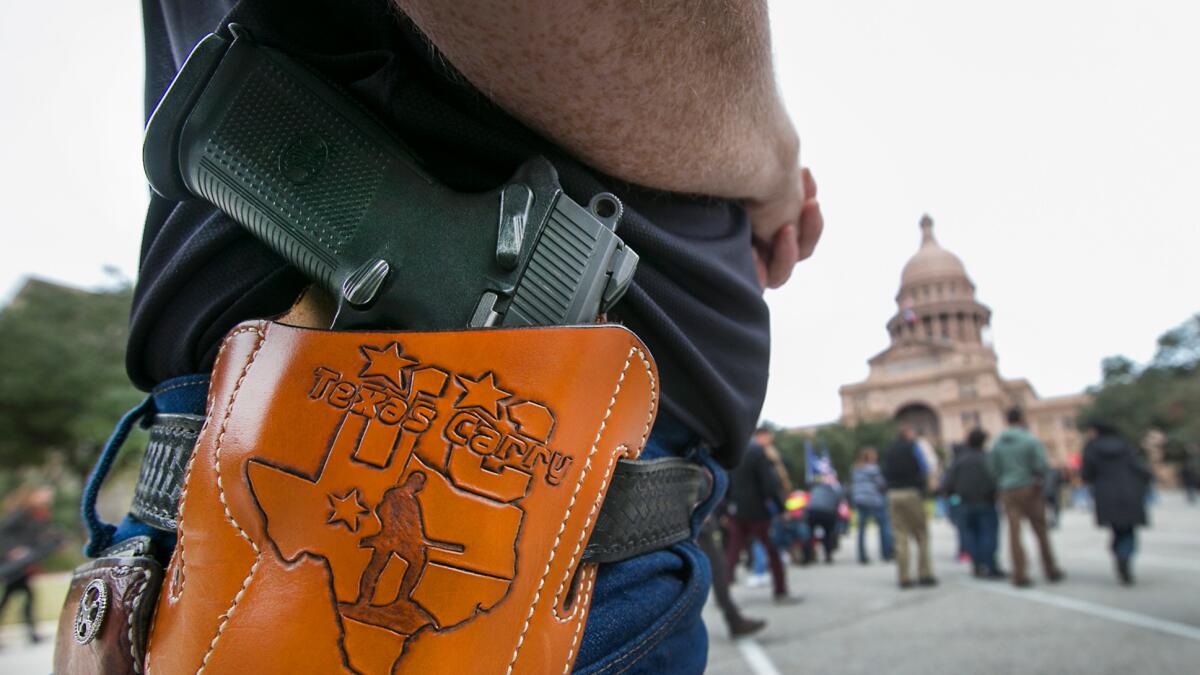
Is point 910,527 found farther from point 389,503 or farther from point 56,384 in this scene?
point 56,384

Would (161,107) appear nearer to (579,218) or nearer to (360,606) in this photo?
(579,218)

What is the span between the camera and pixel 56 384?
80.8 feet

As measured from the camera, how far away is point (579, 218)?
32.4 inches

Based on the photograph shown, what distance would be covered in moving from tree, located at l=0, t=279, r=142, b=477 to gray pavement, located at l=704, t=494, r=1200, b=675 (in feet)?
80.1

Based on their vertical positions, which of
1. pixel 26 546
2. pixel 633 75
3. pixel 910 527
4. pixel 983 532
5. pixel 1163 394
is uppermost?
pixel 1163 394

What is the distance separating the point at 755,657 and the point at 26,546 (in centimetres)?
784

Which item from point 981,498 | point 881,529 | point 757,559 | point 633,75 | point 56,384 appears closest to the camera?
point 633,75

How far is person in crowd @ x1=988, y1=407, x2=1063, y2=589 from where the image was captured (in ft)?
20.7

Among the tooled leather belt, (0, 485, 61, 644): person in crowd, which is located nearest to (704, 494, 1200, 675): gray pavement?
the tooled leather belt

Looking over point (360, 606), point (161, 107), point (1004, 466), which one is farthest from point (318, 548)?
point (1004, 466)

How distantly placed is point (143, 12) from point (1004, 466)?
24.4 ft

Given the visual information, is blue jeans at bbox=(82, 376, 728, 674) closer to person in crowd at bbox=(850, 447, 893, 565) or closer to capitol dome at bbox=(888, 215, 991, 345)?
capitol dome at bbox=(888, 215, 991, 345)

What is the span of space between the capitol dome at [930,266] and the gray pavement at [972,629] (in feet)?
6.77

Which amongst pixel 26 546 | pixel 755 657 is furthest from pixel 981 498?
pixel 26 546
